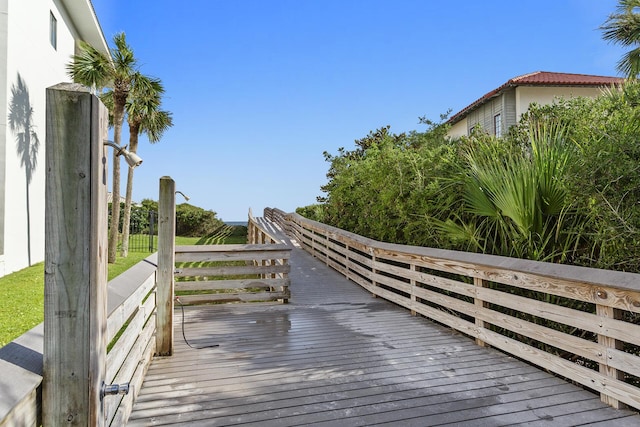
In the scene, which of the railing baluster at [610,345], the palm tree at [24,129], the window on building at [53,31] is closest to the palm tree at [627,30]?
the railing baluster at [610,345]

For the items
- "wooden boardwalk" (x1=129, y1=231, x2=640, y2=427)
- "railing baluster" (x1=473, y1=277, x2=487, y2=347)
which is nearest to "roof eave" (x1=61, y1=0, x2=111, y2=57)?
"wooden boardwalk" (x1=129, y1=231, x2=640, y2=427)

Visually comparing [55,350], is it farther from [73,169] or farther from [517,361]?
[517,361]

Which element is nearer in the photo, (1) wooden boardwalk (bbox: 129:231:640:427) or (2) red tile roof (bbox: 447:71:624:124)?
(1) wooden boardwalk (bbox: 129:231:640:427)

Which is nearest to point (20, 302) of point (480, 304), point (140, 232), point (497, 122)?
point (480, 304)

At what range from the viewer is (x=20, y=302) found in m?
6.97

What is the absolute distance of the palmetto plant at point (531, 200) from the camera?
3.73m

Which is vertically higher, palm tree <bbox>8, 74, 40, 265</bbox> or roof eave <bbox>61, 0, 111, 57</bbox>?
roof eave <bbox>61, 0, 111, 57</bbox>

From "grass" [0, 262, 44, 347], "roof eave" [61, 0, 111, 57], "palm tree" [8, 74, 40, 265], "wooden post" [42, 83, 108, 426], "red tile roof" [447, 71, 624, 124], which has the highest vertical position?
"roof eave" [61, 0, 111, 57]

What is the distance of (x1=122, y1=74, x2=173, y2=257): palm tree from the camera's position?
1351cm

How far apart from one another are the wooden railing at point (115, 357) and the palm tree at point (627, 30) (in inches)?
454

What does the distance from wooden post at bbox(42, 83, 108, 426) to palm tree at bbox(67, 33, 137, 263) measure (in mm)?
12090

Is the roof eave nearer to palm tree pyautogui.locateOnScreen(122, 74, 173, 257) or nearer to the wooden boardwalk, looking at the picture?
palm tree pyautogui.locateOnScreen(122, 74, 173, 257)

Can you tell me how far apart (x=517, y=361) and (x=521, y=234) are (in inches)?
49.2

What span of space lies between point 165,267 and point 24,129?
9269 mm
